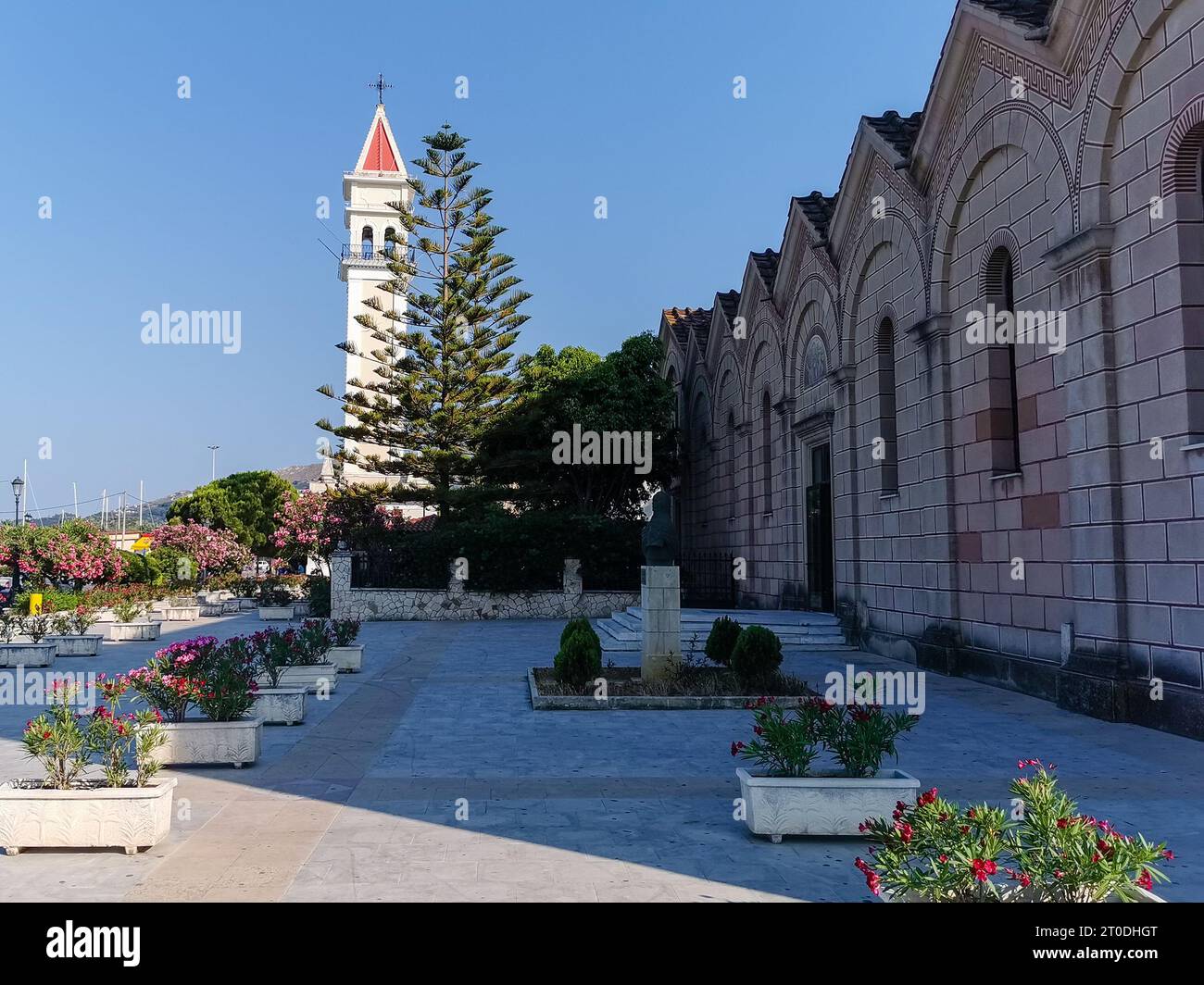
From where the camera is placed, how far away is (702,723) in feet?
32.0

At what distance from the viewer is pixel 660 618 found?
1183 centimetres

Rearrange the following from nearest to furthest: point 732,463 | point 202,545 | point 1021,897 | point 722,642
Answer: point 1021,897 → point 722,642 → point 732,463 → point 202,545

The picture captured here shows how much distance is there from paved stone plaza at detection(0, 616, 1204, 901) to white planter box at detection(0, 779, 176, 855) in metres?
0.10

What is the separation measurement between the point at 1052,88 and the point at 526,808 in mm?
10108

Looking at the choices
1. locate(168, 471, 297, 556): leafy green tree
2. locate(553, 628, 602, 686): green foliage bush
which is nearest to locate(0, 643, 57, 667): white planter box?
locate(553, 628, 602, 686): green foliage bush

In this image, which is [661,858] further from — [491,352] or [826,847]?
[491,352]

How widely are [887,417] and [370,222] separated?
39.7 meters

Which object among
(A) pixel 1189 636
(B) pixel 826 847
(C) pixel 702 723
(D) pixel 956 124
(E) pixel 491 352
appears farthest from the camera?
(E) pixel 491 352

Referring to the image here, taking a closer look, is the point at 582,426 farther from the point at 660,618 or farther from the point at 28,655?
the point at 660,618

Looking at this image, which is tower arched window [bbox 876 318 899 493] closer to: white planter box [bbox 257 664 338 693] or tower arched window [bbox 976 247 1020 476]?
tower arched window [bbox 976 247 1020 476]

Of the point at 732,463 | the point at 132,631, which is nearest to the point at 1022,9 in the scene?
the point at 732,463

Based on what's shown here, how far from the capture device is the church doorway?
18484mm
